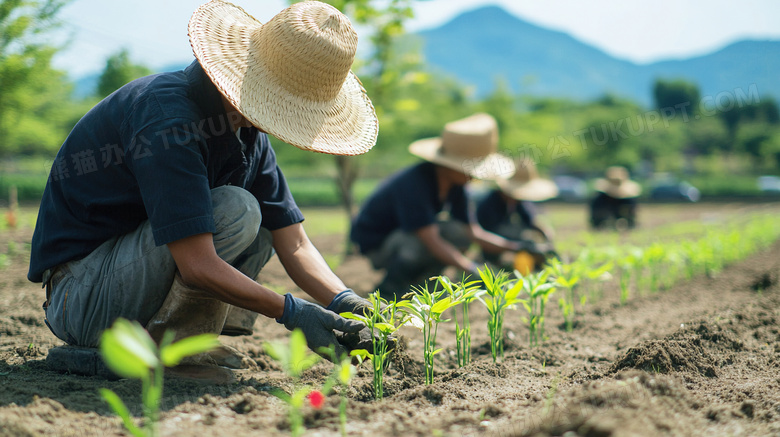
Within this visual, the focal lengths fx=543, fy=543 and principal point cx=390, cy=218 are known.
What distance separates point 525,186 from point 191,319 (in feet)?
15.0

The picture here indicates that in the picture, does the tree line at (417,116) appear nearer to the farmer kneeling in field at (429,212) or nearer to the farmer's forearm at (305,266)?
the farmer kneeling in field at (429,212)

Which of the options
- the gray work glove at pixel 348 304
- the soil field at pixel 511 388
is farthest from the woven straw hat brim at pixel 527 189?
the gray work glove at pixel 348 304

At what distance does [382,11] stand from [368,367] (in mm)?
4719

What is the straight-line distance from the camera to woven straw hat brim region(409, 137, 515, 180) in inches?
161

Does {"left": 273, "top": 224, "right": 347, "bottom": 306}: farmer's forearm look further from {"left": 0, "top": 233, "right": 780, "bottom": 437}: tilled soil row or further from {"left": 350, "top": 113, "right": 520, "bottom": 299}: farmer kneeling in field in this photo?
{"left": 350, "top": 113, "right": 520, "bottom": 299}: farmer kneeling in field

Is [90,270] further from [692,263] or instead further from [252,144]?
[692,263]

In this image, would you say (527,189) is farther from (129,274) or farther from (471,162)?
(129,274)

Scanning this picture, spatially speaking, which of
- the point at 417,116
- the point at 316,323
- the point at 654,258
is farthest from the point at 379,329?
the point at 417,116

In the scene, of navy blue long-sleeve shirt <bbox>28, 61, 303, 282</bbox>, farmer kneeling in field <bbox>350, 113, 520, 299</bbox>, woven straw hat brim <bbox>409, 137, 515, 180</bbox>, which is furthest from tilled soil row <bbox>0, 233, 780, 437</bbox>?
woven straw hat brim <bbox>409, 137, 515, 180</bbox>

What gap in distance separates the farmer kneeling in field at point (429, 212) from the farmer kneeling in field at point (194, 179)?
76.0 inches

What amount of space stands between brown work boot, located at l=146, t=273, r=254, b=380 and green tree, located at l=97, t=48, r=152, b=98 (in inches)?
585

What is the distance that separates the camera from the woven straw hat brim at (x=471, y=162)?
4.10 m

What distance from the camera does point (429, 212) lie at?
4078 millimetres

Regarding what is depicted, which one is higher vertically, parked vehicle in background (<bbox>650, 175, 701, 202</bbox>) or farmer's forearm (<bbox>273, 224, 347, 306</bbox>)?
farmer's forearm (<bbox>273, 224, 347, 306</bbox>)
